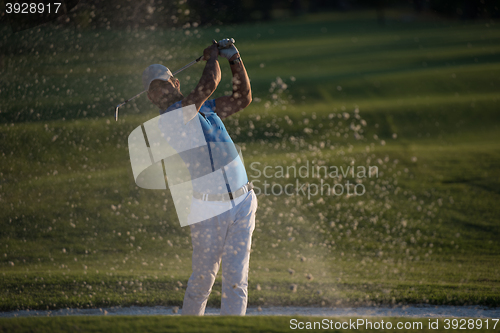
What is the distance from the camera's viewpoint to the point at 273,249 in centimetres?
783

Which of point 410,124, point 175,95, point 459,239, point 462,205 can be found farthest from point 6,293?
point 410,124

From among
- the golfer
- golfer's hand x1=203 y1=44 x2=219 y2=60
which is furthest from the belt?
golfer's hand x1=203 y1=44 x2=219 y2=60

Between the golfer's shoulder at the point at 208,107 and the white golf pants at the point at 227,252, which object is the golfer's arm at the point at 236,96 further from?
the white golf pants at the point at 227,252

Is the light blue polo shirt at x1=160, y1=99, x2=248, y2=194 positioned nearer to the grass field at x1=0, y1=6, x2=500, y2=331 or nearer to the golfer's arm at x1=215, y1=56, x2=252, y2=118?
the golfer's arm at x1=215, y1=56, x2=252, y2=118

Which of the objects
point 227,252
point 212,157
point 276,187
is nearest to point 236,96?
point 212,157

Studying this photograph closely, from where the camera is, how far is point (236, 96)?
437 centimetres

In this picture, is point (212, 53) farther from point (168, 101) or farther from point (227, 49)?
point (168, 101)

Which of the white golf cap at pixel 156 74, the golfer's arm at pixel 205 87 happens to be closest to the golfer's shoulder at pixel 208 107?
the golfer's arm at pixel 205 87

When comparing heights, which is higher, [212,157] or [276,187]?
[212,157]

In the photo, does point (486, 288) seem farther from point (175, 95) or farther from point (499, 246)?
point (175, 95)

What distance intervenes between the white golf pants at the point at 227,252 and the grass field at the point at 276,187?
1.17 feet

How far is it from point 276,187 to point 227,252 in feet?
20.9

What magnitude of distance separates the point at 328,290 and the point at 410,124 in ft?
38.2

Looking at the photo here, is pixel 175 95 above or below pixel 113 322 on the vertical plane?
above
